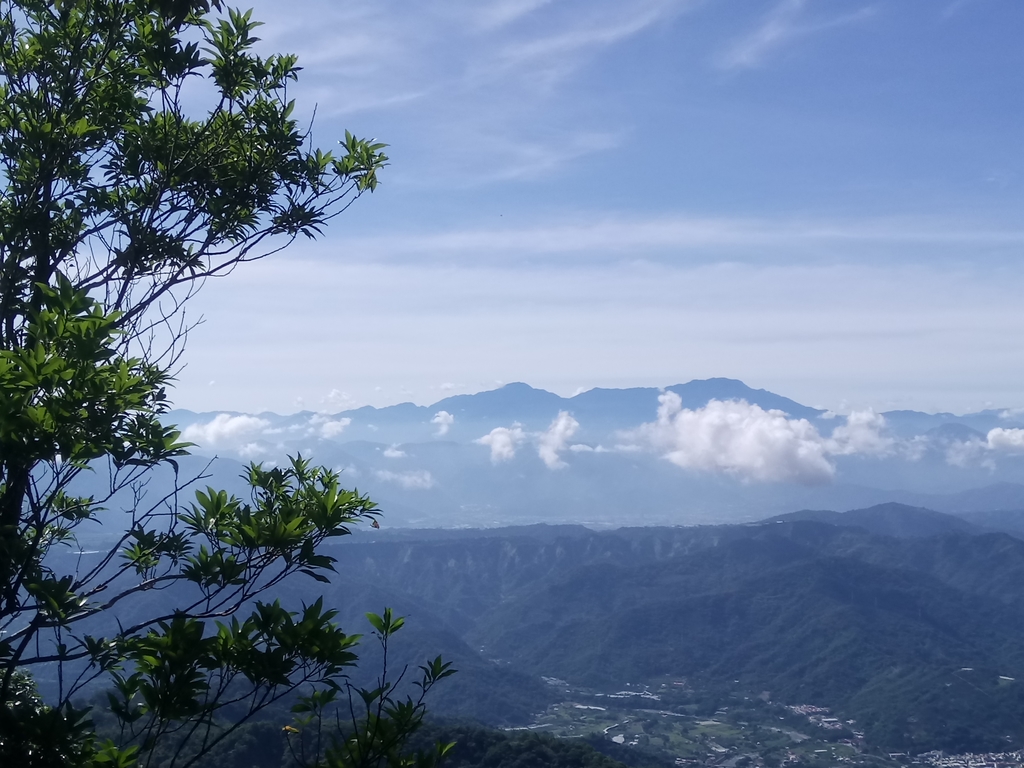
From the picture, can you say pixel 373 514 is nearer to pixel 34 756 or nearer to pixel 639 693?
pixel 34 756

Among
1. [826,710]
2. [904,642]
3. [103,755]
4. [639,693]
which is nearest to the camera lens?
[103,755]

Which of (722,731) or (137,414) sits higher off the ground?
(137,414)

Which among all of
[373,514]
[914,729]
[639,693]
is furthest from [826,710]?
[373,514]

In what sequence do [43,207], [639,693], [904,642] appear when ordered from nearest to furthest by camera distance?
[43,207]
[639,693]
[904,642]

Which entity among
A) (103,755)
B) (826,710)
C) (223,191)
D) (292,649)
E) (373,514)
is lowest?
(826,710)

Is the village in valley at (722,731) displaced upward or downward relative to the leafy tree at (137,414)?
downward

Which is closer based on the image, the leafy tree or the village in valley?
the leafy tree

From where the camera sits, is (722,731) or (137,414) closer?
(137,414)

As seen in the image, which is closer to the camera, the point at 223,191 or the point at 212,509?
the point at 212,509

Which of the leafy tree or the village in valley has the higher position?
the leafy tree

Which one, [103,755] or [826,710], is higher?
[103,755]

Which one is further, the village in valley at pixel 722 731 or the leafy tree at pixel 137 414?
the village in valley at pixel 722 731
